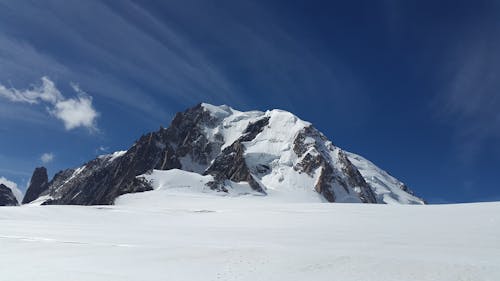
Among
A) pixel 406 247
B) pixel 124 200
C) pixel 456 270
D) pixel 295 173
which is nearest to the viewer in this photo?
pixel 456 270

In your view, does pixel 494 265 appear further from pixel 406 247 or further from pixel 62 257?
pixel 62 257

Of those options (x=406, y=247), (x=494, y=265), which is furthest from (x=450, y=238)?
(x=494, y=265)

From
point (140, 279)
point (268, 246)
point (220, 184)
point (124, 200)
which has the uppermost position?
point (220, 184)

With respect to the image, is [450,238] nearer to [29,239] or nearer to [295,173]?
[29,239]

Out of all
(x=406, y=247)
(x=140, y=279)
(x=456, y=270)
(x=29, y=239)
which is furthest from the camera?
(x=29, y=239)

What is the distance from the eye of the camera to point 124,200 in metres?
118

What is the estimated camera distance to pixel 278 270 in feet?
48.7

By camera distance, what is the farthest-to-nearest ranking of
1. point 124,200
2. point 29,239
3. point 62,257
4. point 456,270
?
point 124,200, point 29,239, point 62,257, point 456,270

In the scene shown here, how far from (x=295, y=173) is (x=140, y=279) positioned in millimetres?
184889

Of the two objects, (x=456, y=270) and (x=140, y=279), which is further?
(x=456, y=270)

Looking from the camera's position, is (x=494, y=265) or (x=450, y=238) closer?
(x=494, y=265)

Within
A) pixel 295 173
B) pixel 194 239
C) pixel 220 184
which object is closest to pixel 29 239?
pixel 194 239

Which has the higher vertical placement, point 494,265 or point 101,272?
point 494,265

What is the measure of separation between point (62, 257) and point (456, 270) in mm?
15101
